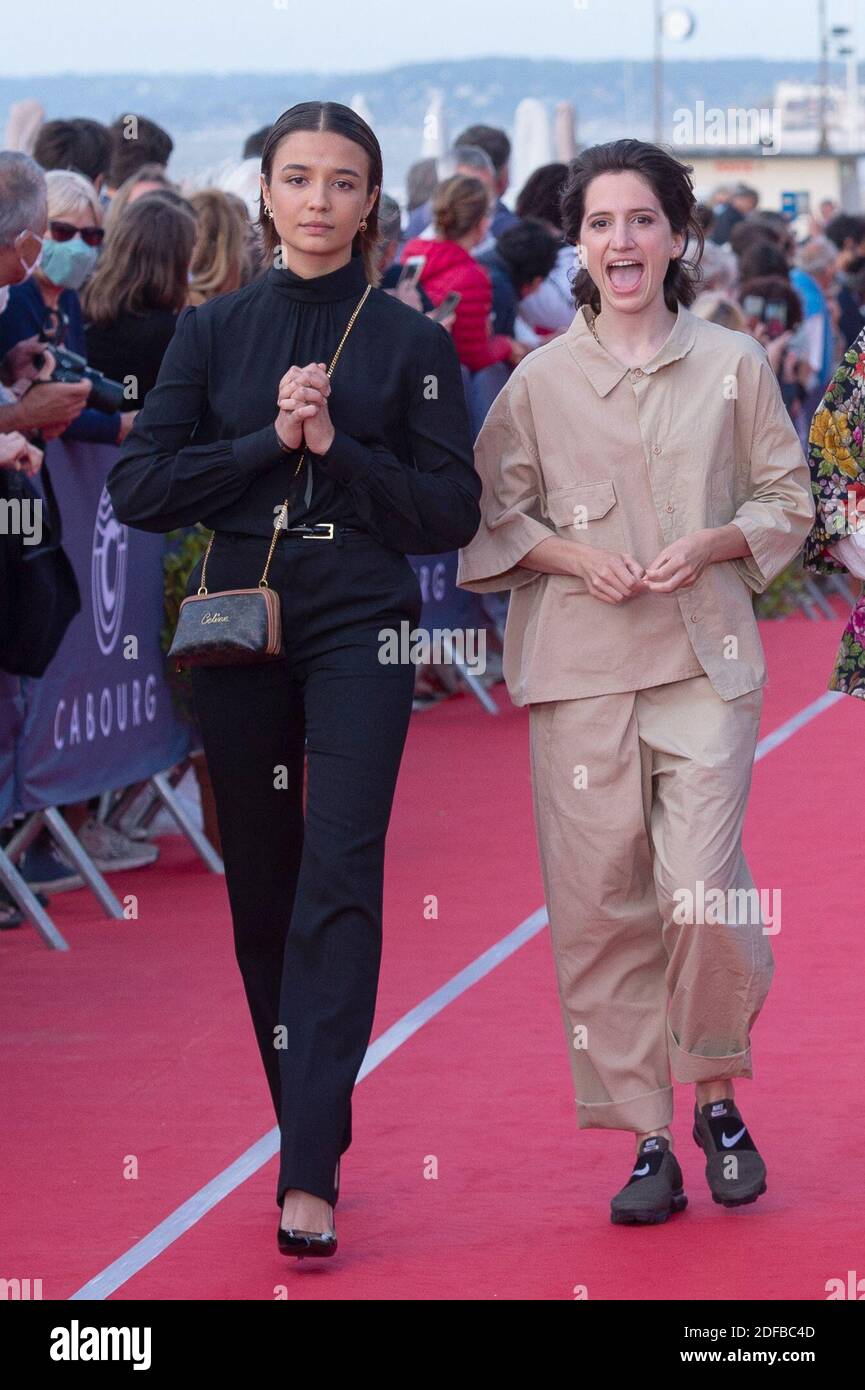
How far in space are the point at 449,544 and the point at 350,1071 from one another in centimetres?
106

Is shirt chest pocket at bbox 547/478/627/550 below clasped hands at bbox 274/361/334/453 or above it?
below

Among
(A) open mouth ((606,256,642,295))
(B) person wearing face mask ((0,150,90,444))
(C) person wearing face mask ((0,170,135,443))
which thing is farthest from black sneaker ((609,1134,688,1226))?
(C) person wearing face mask ((0,170,135,443))

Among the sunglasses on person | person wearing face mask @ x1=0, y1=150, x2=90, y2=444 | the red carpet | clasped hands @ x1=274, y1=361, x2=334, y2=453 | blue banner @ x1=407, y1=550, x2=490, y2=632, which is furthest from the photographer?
blue banner @ x1=407, y1=550, x2=490, y2=632

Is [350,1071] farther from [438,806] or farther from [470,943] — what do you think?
[438,806]

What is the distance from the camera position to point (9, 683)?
7.73 metres

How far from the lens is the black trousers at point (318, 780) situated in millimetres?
4727

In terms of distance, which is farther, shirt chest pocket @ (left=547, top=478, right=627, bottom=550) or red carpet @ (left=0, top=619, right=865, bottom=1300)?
shirt chest pocket @ (left=547, top=478, right=627, bottom=550)

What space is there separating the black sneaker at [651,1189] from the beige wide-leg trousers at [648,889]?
6 cm

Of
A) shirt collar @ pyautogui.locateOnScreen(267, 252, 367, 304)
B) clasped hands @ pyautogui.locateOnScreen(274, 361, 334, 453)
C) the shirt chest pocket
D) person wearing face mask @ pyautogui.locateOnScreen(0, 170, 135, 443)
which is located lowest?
the shirt chest pocket

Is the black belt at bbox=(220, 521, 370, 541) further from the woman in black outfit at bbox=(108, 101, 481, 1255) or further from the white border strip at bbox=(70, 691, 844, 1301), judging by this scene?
the white border strip at bbox=(70, 691, 844, 1301)

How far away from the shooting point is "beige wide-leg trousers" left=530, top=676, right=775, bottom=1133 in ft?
16.2

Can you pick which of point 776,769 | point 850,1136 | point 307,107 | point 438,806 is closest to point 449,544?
point 307,107

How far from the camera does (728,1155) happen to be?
16.8 feet

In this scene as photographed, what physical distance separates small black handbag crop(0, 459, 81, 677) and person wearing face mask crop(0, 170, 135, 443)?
0.86ft
